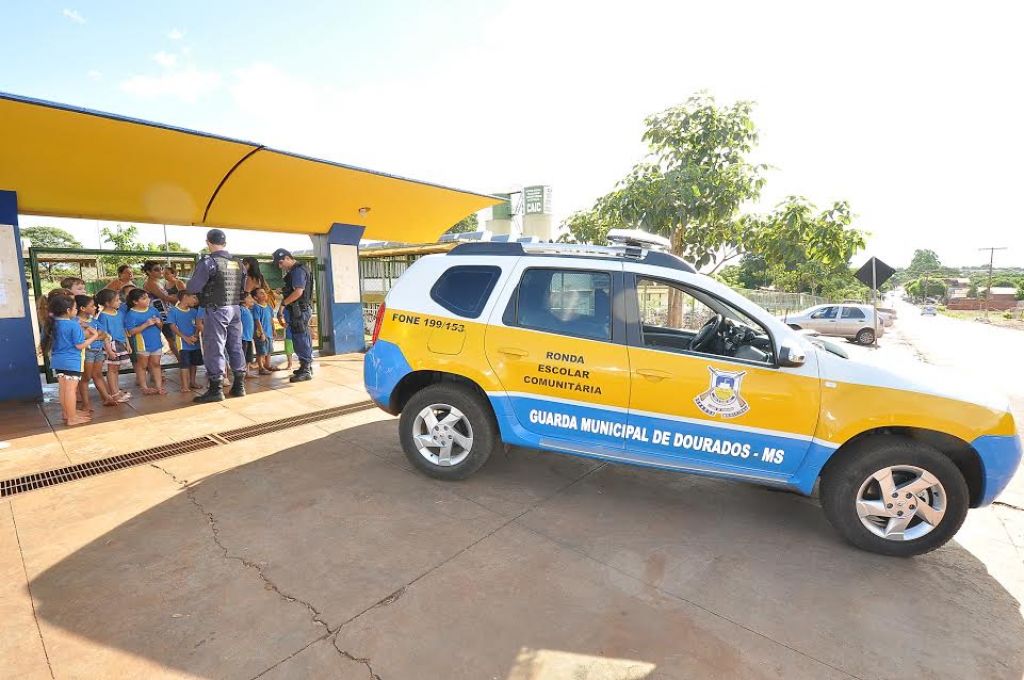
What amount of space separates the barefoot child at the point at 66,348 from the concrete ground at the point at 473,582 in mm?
1118

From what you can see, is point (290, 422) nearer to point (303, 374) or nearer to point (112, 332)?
point (303, 374)

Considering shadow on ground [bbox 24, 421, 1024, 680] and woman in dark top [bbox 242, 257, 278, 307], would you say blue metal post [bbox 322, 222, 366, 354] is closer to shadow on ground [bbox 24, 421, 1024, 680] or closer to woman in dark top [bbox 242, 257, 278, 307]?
woman in dark top [bbox 242, 257, 278, 307]

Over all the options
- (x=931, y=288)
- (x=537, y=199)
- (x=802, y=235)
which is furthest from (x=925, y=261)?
(x=802, y=235)

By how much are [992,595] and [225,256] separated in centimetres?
745

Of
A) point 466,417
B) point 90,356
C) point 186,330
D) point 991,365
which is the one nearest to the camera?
point 466,417

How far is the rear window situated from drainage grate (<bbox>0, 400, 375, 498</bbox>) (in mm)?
2701

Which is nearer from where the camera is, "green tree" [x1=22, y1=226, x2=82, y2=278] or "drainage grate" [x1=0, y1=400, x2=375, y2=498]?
"drainage grate" [x1=0, y1=400, x2=375, y2=498]

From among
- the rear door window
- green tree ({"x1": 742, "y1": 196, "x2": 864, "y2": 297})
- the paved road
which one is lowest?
the paved road

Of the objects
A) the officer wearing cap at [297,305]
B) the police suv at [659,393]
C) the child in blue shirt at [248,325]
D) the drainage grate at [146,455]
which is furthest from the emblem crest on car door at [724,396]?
the child in blue shirt at [248,325]

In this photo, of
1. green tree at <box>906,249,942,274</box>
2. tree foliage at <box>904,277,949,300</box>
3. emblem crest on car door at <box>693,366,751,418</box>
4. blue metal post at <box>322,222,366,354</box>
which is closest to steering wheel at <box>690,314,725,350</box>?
emblem crest on car door at <box>693,366,751,418</box>

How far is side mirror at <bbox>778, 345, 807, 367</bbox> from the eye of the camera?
2.98 meters

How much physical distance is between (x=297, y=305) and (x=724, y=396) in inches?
248

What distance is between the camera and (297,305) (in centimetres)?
725

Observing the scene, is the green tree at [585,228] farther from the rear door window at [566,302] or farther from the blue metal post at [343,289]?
the rear door window at [566,302]
